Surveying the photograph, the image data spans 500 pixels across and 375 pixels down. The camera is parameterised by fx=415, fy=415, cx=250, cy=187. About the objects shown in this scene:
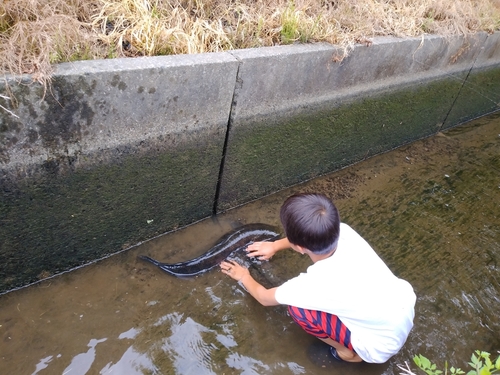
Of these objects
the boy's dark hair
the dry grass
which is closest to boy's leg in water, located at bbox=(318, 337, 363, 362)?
the boy's dark hair

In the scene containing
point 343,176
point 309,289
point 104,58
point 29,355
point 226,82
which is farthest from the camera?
point 343,176

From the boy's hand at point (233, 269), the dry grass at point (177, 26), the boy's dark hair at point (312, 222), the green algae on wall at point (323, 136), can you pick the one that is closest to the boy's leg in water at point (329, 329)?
the boy's dark hair at point (312, 222)

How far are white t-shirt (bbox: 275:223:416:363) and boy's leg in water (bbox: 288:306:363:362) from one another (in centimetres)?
6

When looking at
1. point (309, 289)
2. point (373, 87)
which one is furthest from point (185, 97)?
point (373, 87)

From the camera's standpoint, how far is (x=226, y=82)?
113 inches

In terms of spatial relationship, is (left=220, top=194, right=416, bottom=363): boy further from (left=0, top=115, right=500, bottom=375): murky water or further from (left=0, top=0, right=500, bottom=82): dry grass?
(left=0, top=0, right=500, bottom=82): dry grass

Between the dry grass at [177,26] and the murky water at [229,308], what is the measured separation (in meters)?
1.44

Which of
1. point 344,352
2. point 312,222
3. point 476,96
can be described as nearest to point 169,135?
point 312,222

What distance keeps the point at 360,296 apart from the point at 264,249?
1.11 meters

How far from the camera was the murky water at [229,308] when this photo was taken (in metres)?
2.54

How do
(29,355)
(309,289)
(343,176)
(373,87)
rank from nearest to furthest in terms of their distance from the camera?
1. (309,289)
2. (29,355)
3. (373,87)
4. (343,176)

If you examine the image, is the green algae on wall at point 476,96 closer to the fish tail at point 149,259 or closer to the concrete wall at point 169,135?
the concrete wall at point 169,135

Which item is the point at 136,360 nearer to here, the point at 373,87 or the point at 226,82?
the point at 226,82

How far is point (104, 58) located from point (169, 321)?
5.72 ft
